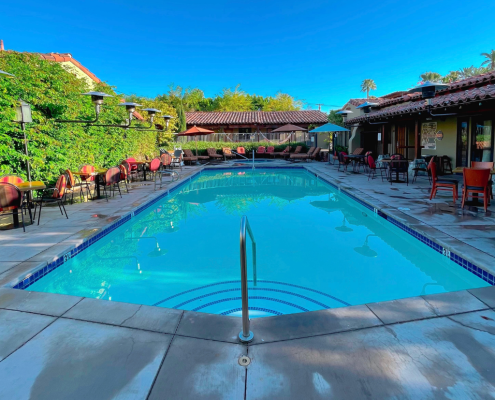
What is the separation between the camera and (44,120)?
727 cm

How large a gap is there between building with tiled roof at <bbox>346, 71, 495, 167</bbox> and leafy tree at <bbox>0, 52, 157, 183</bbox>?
948cm

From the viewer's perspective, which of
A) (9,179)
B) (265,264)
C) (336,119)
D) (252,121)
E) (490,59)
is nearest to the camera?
(265,264)

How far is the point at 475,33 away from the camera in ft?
85.5

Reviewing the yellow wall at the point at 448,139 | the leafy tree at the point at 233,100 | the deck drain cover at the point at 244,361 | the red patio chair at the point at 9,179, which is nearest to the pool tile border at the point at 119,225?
the red patio chair at the point at 9,179

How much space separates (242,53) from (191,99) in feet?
39.5

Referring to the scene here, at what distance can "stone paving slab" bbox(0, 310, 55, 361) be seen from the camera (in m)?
2.37

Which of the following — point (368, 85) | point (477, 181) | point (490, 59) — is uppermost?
point (368, 85)

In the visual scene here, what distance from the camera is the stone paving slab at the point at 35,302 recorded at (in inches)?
114

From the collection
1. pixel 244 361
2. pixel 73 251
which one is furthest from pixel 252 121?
pixel 244 361

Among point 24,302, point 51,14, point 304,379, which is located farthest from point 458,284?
point 51,14

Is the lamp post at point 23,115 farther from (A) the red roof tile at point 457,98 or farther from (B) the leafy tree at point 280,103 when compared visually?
(B) the leafy tree at point 280,103

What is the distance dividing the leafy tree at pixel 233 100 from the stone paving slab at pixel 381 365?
148 feet

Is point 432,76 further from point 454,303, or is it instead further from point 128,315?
point 128,315

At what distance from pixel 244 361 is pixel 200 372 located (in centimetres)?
28
